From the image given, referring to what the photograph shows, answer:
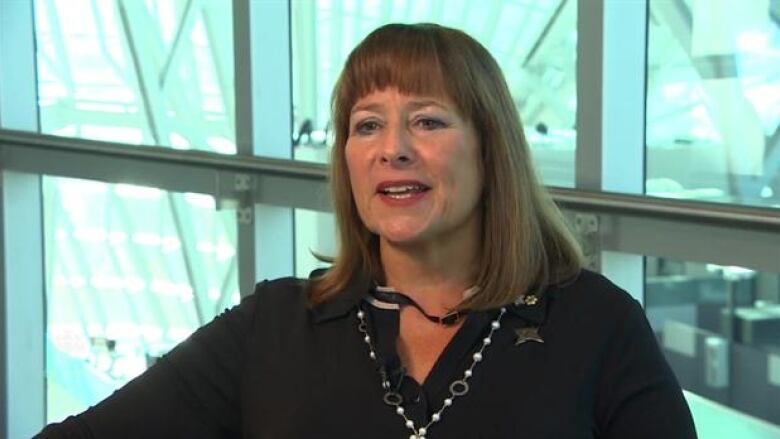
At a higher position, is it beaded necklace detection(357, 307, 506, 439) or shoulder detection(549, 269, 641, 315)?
shoulder detection(549, 269, 641, 315)

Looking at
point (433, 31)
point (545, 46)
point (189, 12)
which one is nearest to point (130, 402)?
point (433, 31)

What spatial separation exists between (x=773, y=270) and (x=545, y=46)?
808mm

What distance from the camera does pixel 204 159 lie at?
9.24ft

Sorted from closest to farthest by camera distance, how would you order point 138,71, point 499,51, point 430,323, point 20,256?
point 430,323, point 499,51, point 138,71, point 20,256

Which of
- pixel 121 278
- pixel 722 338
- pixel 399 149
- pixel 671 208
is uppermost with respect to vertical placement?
pixel 399 149

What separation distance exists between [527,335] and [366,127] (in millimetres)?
373

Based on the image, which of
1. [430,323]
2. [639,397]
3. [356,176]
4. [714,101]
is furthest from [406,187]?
[714,101]

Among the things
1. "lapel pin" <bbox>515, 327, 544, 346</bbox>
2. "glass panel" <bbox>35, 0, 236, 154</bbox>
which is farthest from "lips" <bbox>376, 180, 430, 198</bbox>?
"glass panel" <bbox>35, 0, 236, 154</bbox>

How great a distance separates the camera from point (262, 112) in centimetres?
285

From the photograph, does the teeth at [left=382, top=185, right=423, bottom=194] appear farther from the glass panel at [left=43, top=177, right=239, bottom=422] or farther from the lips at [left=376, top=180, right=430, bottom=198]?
the glass panel at [left=43, top=177, right=239, bottom=422]

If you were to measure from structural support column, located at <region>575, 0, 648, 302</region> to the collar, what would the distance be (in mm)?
544

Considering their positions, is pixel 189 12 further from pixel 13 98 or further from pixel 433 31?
pixel 433 31

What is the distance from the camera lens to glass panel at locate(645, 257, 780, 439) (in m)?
2.00

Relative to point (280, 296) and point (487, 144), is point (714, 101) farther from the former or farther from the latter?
point (280, 296)
